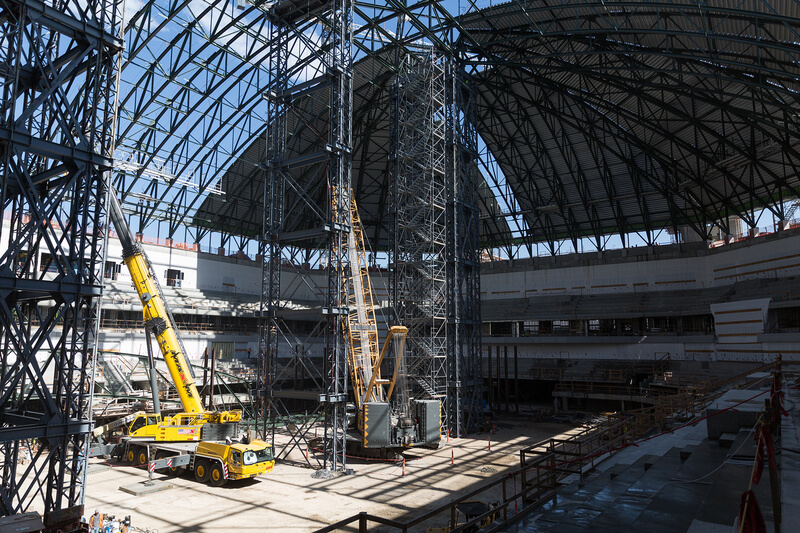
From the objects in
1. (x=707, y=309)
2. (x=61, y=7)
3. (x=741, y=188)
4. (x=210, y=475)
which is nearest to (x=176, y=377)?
(x=210, y=475)

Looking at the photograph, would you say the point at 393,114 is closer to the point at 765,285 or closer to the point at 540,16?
the point at 540,16

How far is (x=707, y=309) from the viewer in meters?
46.4

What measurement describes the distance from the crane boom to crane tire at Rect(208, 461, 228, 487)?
6617 millimetres

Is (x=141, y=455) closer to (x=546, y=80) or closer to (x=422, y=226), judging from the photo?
(x=422, y=226)

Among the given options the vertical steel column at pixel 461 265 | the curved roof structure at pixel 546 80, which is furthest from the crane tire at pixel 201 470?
the vertical steel column at pixel 461 265

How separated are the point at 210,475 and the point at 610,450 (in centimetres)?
1622

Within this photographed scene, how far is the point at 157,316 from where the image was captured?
29.0 metres

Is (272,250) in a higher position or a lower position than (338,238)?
lower

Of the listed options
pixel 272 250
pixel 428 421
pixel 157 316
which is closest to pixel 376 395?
pixel 428 421

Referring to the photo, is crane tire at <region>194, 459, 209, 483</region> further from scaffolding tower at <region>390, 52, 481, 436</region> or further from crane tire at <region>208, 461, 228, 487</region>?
scaffolding tower at <region>390, 52, 481, 436</region>

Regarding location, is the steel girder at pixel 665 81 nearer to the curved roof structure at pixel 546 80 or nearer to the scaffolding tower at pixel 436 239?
the curved roof structure at pixel 546 80

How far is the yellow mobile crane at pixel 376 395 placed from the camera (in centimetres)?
2727

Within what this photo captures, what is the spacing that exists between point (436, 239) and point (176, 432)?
63.9 ft

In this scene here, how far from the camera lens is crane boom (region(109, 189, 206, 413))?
94.1 feet
